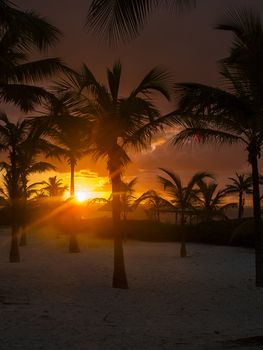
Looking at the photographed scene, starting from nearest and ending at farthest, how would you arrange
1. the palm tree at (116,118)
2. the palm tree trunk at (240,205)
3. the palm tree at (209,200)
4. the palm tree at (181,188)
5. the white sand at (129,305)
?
1. the white sand at (129,305)
2. the palm tree at (116,118)
3. the palm tree at (181,188)
4. the palm tree at (209,200)
5. the palm tree trunk at (240,205)

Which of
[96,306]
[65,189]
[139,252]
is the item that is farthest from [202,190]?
[65,189]

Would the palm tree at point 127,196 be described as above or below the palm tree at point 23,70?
below

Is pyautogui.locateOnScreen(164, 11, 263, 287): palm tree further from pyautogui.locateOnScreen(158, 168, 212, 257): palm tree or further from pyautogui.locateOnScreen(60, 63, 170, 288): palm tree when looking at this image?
pyautogui.locateOnScreen(158, 168, 212, 257): palm tree

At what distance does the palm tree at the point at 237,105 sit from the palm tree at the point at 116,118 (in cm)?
93

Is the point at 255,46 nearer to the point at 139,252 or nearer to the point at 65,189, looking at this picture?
the point at 139,252

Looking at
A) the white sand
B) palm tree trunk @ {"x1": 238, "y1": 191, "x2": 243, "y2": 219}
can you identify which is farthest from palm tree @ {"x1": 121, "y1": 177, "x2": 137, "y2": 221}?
palm tree trunk @ {"x1": 238, "y1": 191, "x2": 243, "y2": 219}

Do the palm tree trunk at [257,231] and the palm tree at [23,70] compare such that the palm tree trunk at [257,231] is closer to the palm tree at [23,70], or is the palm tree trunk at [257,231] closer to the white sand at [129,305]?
the white sand at [129,305]

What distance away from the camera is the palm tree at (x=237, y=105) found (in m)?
8.41

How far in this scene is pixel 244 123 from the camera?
12.9 meters

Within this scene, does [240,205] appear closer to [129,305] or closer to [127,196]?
[127,196]

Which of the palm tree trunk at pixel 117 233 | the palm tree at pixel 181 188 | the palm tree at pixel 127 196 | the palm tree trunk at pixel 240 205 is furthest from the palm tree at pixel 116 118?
the palm tree trunk at pixel 240 205

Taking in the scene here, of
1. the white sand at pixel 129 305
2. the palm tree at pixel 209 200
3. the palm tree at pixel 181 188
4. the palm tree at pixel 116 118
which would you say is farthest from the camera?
the palm tree at pixel 209 200

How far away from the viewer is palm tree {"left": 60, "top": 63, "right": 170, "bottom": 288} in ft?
37.3

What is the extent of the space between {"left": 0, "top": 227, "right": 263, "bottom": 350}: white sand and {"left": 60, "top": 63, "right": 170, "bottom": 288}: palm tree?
7.55ft
